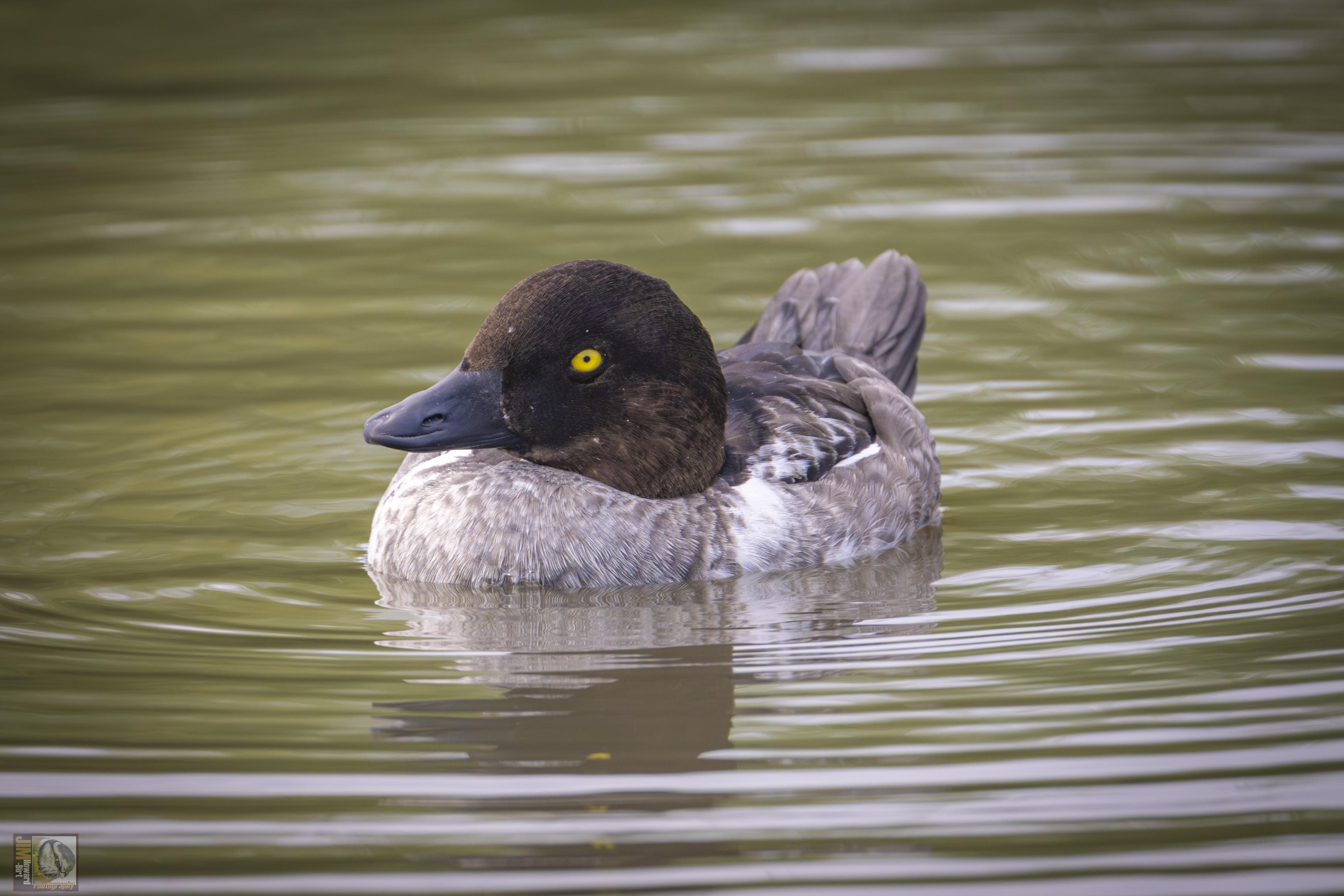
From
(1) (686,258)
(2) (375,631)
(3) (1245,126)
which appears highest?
(3) (1245,126)

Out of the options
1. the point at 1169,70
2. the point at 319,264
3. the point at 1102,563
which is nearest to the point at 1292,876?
the point at 1102,563

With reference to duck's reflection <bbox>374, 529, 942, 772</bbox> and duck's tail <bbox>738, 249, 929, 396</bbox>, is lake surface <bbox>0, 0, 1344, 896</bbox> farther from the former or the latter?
duck's tail <bbox>738, 249, 929, 396</bbox>

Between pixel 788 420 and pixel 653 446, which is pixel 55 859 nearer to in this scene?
pixel 653 446

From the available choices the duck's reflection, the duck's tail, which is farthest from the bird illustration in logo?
the duck's tail

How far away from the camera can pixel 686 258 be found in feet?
37.1

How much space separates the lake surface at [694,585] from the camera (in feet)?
14.9

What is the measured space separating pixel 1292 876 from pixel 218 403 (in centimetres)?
628

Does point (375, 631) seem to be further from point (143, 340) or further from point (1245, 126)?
point (1245, 126)

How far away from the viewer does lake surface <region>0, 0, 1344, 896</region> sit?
4.54 m

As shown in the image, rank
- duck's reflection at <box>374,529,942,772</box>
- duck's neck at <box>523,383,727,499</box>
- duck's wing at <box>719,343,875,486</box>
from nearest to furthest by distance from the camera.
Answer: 1. duck's reflection at <box>374,529,942,772</box>
2. duck's neck at <box>523,383,727,499</box>
3. duck's wing at <box>719,343,875,486</box>

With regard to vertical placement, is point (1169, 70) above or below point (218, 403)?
above

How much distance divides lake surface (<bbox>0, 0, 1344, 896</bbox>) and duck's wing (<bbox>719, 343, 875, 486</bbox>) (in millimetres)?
468

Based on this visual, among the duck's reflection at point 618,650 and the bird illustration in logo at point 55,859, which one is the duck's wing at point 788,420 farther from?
the bird illustration in logo at point 55,859

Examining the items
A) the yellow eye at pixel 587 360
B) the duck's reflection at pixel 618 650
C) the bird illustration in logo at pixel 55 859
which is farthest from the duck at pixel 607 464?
the bird illustration in logo at pixel 55 859
